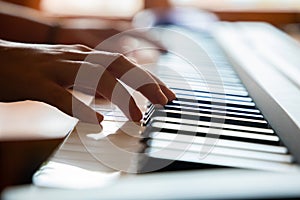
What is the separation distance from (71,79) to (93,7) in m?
2.07

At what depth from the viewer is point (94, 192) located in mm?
250

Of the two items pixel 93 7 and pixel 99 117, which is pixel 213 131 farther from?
pixel 93 7

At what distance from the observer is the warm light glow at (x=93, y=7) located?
103 inches

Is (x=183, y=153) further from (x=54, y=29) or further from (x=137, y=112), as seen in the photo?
(x=54, y=29)

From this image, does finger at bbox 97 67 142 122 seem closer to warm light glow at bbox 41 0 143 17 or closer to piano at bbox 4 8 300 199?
piano at bbox 4 8 300 199

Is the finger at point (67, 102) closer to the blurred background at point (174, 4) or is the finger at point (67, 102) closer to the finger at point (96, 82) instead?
the finger at point (96, 82)

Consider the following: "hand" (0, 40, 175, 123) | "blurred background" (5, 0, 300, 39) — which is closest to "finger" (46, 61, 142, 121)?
"hand" (0, 40, 175, 123)

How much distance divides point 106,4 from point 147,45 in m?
1.46

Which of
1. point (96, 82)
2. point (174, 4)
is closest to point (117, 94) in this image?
point (96, 82)

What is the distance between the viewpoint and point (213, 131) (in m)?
0.60

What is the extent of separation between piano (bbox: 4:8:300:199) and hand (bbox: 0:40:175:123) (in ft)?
0.08

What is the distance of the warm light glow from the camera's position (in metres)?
2.62

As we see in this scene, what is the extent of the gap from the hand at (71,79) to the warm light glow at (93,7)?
6.39ft

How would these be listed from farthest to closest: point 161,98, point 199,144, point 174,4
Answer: point 174,4 < point 161,98 < point 199,144
